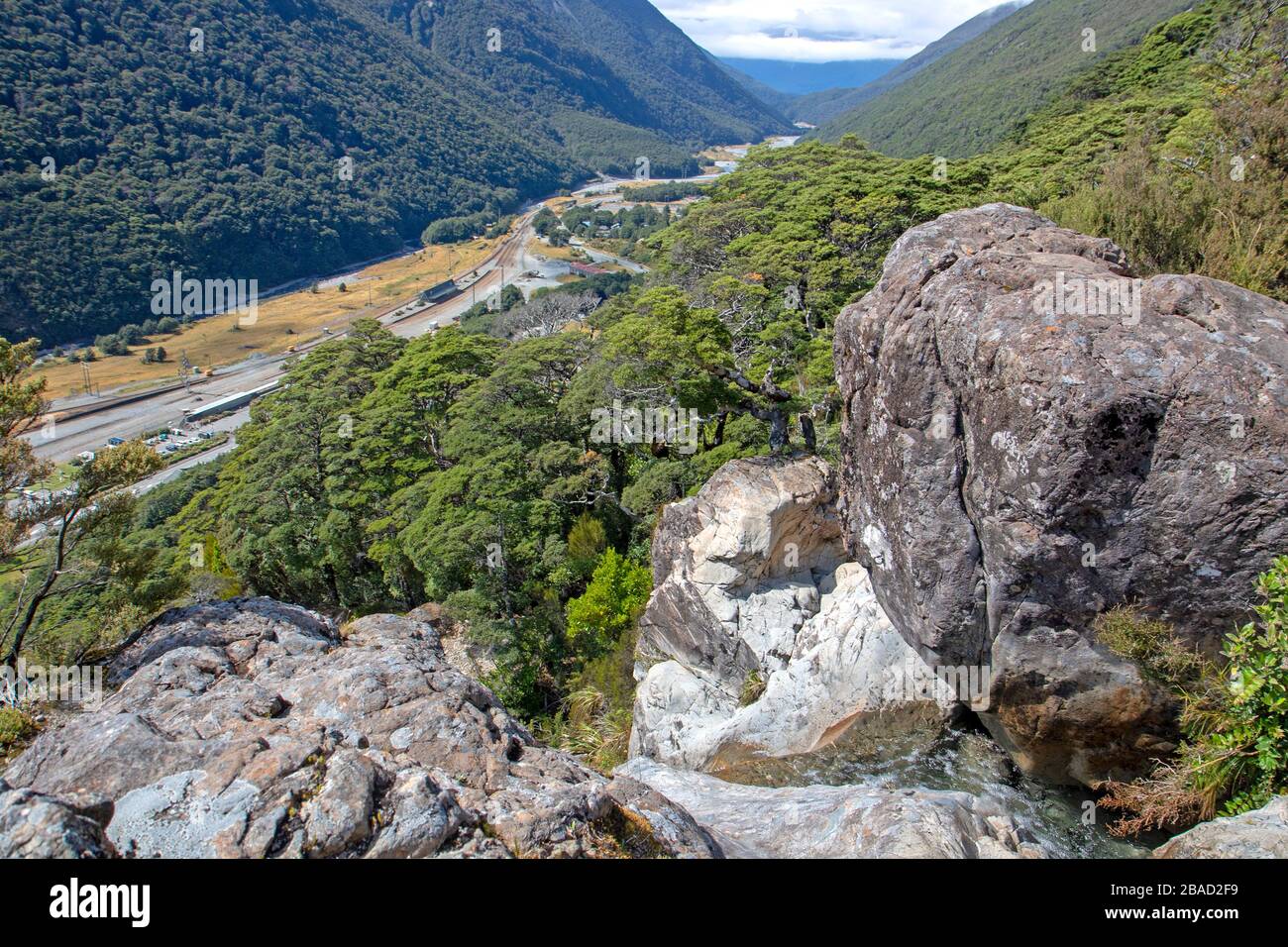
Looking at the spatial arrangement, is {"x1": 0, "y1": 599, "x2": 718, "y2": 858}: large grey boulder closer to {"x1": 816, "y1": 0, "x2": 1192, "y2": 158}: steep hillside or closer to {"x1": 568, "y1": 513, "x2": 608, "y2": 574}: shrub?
{"x1": 568, "y1": 513, "x2": 608, "y2": 574}: shrub

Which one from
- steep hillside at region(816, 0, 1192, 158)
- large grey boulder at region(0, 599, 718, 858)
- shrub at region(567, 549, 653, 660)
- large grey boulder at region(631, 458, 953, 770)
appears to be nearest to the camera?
large grey boulder at region(0, 599, 718, 858)

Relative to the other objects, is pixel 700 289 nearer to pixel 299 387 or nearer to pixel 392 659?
pixel 299 387

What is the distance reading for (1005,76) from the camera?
13650 centimetres

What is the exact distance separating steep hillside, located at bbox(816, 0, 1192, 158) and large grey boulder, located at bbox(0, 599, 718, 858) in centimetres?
9000

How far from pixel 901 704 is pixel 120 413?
281ft

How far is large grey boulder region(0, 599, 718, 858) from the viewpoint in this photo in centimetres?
479

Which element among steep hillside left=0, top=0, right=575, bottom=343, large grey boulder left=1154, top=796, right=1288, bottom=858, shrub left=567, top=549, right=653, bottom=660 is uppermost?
steep hillside left=0, top=0, right=575, bottom=343

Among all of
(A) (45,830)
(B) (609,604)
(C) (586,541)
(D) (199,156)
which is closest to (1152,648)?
(A) (45,830)

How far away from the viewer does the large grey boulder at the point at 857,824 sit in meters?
7.07

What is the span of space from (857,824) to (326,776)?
17.4 ft

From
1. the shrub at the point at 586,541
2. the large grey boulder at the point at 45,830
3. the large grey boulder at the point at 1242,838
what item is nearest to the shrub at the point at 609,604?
the shrub at the point at 586,541

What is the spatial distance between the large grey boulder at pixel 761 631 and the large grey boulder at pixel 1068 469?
49.4 inches

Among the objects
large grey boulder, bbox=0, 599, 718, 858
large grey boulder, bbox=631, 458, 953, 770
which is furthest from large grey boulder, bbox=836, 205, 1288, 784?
large grey boulder, bbox=0, 599, 718, 858

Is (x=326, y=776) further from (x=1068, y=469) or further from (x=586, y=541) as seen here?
(x=586, y=541)
